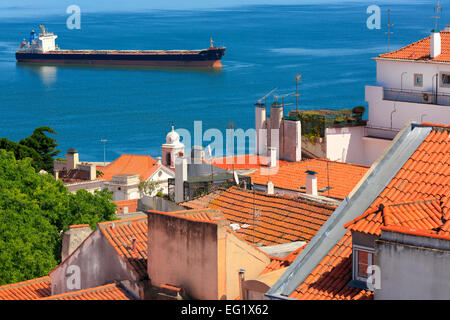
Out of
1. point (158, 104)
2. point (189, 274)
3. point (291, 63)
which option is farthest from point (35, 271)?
point (291, 63)

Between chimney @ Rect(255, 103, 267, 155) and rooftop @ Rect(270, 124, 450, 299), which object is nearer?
rooftop @ Rect(270, 124, 450, 299)

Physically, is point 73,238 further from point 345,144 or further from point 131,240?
point 345,144

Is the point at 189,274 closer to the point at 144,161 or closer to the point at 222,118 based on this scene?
the point at 144,161

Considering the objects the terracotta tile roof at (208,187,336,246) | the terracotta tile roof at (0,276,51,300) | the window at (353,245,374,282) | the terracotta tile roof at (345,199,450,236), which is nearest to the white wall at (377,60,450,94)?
the terracotta tile roof at (208,187,336,246)

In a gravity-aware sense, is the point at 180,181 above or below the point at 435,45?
below

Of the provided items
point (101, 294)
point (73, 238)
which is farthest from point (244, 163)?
point (101, 294)

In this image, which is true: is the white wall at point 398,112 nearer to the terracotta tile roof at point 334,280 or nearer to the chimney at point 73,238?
the chimney at point 73,238

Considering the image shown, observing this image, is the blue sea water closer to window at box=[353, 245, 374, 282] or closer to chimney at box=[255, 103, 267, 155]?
chimney at box=[255, 103, 267, 155]
